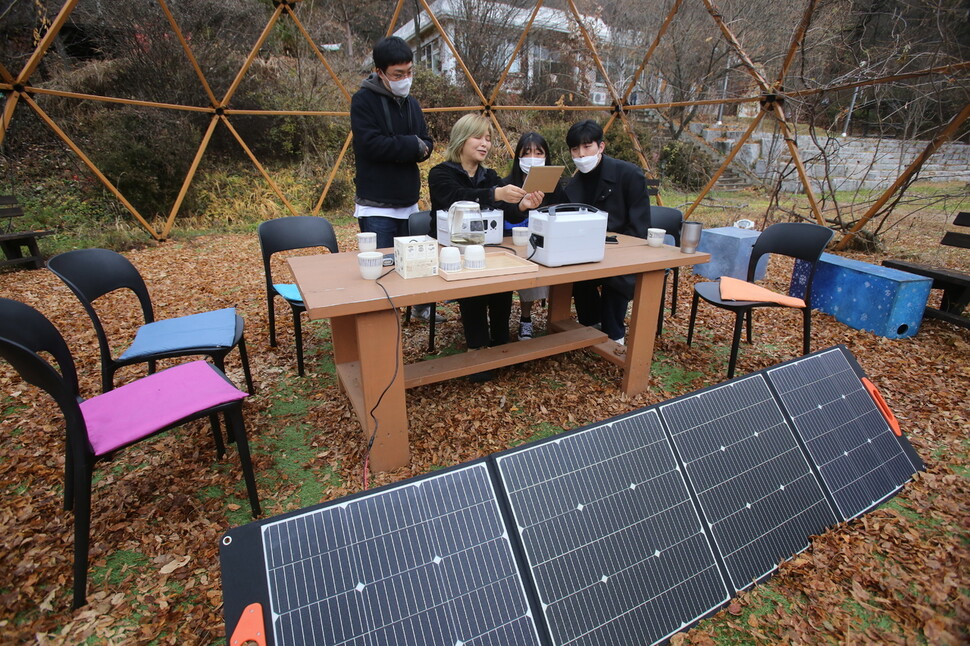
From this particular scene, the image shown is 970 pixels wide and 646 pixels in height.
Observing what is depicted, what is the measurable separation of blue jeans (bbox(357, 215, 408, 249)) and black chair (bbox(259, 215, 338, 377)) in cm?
27

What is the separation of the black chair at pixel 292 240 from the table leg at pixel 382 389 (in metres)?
1.01

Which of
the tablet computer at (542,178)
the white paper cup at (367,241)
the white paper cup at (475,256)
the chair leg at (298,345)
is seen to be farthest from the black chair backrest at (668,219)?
the chair leg at (298,345)

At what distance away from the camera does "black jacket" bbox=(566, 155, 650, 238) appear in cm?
338

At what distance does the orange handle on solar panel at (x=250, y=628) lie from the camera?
3.83ft

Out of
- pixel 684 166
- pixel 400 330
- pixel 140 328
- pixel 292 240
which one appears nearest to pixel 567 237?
pixel 400 330

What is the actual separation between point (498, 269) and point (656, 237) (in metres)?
1.25

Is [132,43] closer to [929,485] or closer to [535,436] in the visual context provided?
[535,436]

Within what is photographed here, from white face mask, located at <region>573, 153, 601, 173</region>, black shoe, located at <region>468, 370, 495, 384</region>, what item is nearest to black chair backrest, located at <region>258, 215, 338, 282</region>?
black shoe, located at <region>468, 370, 495, 384</region>

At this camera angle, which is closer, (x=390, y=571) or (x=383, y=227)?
(x=390, y=571)

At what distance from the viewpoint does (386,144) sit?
10.6 feet

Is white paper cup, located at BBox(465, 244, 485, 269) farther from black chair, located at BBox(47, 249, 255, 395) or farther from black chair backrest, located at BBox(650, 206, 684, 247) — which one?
black chair backrest, located at BBox(650, 206, 684, 247)

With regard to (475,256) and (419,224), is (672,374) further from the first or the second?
(419,224)

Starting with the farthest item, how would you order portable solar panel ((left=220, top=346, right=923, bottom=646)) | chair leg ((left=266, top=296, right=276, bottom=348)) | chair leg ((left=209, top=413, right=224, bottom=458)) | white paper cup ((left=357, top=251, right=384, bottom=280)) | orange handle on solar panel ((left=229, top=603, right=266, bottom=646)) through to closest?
chair leg ((left=266, top=296, right=276, bottom=348)) → chair leg ((left=209, top=413, right=224, bottom=458)) → white paper cup ((left=357, top=251, right=384, bottom=280)) → portable solar panel ((left=220, top=346, right=923, bottom=646)) → orange handle on solar panel ((left=229, top=603, right=266, bottom=646))

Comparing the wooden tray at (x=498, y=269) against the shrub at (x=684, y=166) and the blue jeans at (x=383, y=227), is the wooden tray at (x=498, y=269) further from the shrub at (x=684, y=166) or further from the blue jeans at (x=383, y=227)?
the shrub at (x=684, y=166)
